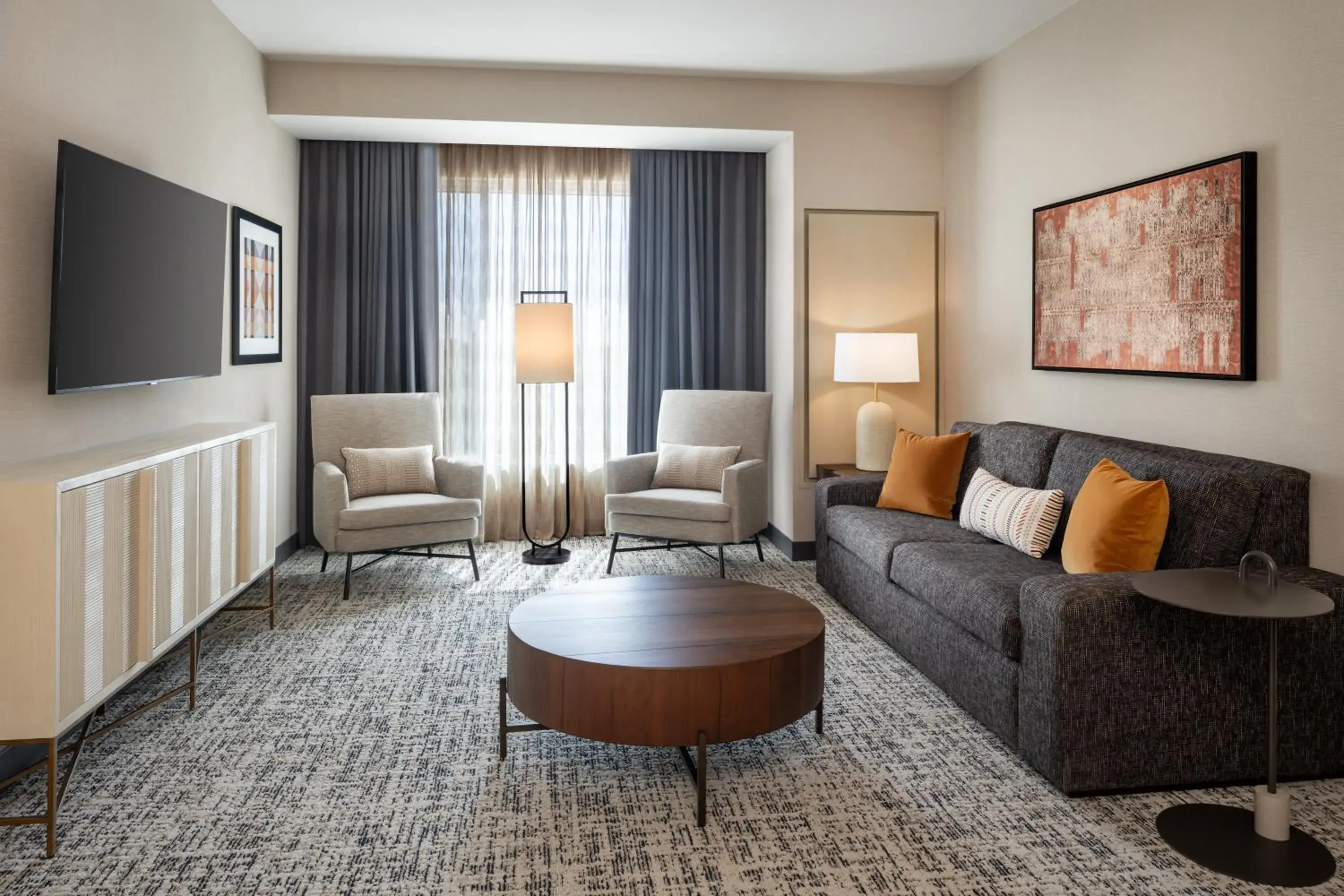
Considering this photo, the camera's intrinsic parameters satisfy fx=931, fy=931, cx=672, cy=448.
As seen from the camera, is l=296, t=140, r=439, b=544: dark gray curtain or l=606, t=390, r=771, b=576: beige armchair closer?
l=606, t=390, r=771, b=576: beige armchair

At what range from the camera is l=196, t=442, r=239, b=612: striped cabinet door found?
128 inches

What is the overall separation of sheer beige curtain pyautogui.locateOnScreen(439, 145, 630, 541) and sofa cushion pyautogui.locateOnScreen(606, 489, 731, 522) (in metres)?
0.96

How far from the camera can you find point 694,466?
17.4ft

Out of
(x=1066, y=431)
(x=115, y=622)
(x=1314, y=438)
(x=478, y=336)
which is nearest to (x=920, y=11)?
(x=1066, y=431)

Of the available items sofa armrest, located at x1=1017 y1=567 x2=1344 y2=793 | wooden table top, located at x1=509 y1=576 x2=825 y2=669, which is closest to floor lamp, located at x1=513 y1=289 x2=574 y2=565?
wooden table top, located at x1=509 y1=576 x2=825 y2=669

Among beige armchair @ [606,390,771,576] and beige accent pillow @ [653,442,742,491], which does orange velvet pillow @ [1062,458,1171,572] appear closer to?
beige armchair @ [606,390,771,576]

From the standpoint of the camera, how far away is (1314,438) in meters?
2.85

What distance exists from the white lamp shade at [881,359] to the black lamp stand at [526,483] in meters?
1.67

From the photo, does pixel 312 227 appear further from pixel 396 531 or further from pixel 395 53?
pixel 396 531

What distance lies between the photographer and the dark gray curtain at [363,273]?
5.57 metres

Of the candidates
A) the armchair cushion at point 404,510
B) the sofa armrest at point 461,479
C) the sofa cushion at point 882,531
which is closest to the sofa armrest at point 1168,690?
the sofa cushion at point 882,531

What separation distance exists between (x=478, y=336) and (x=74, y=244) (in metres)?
3.15

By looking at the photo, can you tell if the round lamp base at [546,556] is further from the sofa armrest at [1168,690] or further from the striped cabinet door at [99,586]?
the sofa armrest at [1168,690]

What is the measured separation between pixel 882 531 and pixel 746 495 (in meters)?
1.15
